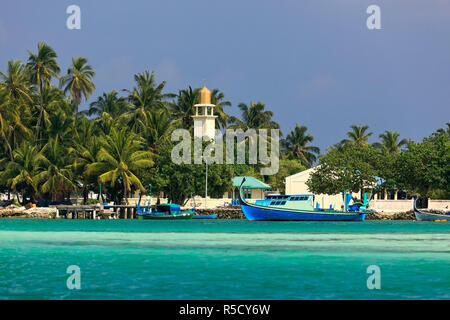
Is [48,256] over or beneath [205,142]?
beneath

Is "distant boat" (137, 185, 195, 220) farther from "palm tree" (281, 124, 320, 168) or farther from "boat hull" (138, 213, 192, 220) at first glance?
"palm tree" (281, 124, 320, 168)

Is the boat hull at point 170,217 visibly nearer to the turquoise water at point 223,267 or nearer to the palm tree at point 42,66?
the palm tree at point 42,66

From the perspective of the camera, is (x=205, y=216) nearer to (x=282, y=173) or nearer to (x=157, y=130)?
(x=157, y=130)

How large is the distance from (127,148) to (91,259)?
156 ft

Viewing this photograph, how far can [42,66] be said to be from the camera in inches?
3529

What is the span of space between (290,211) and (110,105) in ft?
122

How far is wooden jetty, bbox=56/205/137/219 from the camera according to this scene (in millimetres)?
85625

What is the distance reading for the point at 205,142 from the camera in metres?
87.9

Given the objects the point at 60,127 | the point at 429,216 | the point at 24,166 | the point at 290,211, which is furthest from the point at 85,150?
the point at 429,216

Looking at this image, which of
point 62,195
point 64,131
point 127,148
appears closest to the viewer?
point 127,148

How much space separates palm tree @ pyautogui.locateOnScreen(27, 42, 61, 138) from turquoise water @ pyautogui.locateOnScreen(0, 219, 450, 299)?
140 ft

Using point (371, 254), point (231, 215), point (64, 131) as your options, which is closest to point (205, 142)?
point (231, 215)

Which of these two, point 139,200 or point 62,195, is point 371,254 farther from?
point 62,195

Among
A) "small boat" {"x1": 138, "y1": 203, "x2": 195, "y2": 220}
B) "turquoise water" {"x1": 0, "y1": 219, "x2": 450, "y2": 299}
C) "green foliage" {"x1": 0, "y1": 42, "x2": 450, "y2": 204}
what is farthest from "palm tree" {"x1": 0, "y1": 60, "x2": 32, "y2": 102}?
"turquoise water" {"x1": 0, "y1": 219, "x2": 450, "y2": 299}
